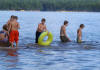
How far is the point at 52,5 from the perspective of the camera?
174 metres

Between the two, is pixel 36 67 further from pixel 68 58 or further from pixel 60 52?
pixel 60 52

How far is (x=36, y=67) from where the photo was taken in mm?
12648

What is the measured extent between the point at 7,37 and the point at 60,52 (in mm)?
2315

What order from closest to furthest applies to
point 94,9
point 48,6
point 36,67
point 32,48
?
point 36,67
point 32,48
point 94,9
point 48,6

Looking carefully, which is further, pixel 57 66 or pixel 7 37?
pixel 7 37

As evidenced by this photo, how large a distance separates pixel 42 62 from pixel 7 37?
3.29 m

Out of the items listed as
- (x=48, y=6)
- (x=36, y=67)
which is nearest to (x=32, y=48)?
(x=36, y=67)

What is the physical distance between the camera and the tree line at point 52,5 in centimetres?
15600

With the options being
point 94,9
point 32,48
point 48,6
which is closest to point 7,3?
point 48,6

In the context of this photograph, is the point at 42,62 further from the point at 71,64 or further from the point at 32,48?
the point at 32,48

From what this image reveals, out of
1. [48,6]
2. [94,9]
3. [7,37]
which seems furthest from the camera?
[48,6]

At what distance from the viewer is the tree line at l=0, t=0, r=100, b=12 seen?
156 meters

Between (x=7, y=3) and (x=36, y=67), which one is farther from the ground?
(x=7, y=3)

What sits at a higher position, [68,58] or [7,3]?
[7,3]
